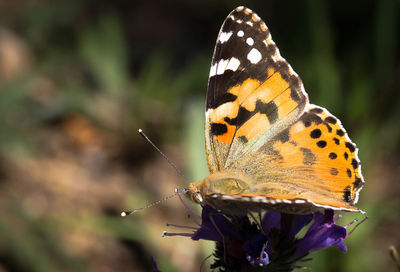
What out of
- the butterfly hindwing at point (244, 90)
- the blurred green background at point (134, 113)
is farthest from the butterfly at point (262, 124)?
the blurred green background at point (134, 113)

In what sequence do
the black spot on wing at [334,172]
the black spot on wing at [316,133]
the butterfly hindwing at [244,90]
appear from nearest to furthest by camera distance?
the black spot on wing at [334,172], the black spot on wing at [316,133], the butterfly hindwing at [244,90]

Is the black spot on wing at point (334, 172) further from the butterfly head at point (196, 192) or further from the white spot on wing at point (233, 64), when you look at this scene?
the white spot on wing at point (233, 64)

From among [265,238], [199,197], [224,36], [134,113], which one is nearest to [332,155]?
[265,238]

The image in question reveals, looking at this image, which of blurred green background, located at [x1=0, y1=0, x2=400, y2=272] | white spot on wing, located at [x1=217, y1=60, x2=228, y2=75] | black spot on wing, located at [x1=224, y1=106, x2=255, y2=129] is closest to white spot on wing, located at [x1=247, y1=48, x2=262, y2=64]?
white spot on wing, located at [x1=217, y1=60, x2=228, y2=75]

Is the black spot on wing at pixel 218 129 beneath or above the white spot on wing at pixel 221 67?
beneath

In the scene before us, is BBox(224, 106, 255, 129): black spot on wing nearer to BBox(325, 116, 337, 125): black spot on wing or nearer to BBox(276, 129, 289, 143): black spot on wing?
BBox(276, 129, 289, 143): black spot on wing

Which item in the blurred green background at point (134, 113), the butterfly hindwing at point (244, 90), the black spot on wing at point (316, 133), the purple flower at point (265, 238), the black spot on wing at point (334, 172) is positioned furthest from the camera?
the blurred green background at point (134, 113)

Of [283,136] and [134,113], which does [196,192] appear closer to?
[283,136]
